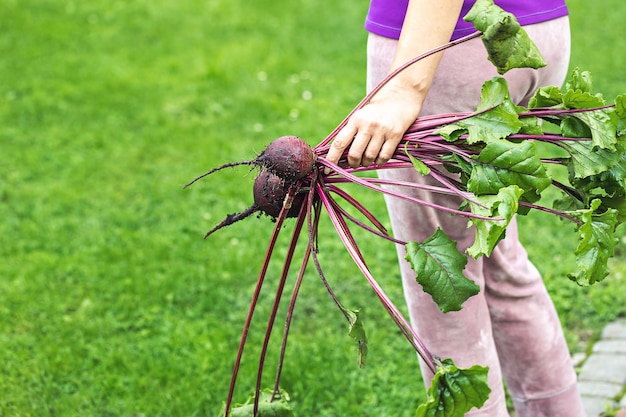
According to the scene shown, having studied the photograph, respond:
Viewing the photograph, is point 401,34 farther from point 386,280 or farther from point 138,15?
point 138,15

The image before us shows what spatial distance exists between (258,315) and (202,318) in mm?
271

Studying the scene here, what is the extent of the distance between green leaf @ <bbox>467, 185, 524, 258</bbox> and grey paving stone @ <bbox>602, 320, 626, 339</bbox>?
196 cm

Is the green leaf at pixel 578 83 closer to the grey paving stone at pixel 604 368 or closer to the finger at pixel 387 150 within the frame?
the finger at pixel 387 150

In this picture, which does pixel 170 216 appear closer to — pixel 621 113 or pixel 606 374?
pixel 606 374

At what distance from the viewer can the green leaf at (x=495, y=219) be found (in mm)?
1591

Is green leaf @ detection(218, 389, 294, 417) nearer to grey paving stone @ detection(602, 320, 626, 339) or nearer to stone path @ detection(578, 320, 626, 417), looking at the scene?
stone path @ detection(578, 320, 626, 417)

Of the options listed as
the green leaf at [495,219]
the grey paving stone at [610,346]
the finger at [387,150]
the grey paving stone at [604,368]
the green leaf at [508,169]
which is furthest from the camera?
the grey paving stone at [610,346]

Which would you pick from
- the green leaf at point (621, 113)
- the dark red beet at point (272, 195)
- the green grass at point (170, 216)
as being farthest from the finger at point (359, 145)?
the green grass at point (170, 216)

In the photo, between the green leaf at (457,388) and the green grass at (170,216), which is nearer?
the green leaf at (457,388)

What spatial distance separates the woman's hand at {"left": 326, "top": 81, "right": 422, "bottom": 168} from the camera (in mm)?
1790

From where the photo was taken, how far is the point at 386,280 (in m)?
3.80

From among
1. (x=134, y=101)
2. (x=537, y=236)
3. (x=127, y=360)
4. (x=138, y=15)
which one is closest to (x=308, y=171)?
(x=127, y=360)

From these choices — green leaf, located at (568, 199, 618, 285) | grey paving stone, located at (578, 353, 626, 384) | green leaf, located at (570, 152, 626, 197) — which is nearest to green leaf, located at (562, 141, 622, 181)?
green leaf, located at (570, 152, 626, 197)

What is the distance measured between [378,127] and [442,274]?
37 centimetres
